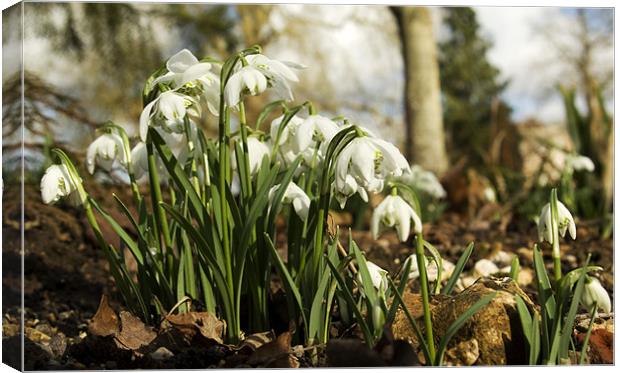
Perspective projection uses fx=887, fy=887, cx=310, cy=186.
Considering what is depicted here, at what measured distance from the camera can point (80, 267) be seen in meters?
2.79

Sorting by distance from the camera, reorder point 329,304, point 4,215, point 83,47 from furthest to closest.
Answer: point 83,47 → point 4,215 → point 329,304

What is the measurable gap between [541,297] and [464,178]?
2852 mm

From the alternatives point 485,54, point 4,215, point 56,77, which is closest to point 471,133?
point 485,54

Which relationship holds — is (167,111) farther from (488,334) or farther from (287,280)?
(488,334)

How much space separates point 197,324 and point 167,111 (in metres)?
0.41

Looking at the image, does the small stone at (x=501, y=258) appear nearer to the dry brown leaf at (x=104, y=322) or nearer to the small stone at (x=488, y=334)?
the small stone at (x=488, y=334)

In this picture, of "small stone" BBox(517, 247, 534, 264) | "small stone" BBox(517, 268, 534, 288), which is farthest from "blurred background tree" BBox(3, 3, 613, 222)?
"small stone" BBox(517, 268, 534, 288)

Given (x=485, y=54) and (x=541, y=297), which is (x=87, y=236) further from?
(x=485, y=54)

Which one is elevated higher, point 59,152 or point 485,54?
point 485,54

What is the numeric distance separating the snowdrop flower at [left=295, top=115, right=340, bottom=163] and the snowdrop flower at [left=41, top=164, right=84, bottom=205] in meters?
0.44

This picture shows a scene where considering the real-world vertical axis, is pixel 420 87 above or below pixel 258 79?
above

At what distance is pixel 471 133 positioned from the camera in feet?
27.1

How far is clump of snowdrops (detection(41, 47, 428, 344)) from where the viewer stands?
4.96 feet

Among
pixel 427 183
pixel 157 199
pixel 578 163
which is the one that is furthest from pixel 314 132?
pixel 427 183
